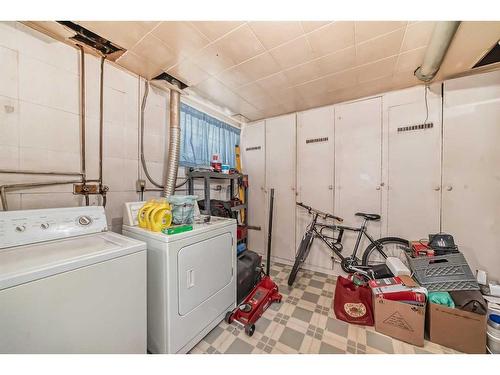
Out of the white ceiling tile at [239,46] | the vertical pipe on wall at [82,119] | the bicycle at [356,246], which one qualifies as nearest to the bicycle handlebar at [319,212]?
the bicycle at [356,246]

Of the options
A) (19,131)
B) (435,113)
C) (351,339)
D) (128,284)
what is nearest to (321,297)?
(351,339)

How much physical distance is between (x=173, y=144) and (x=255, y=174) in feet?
5.17

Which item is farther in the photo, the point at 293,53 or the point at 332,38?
the point at 293,53

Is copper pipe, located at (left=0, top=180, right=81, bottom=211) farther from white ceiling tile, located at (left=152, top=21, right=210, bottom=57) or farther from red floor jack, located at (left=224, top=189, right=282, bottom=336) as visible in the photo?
red floor jack, located at (left=224, top=189, right=282, bottom=336)

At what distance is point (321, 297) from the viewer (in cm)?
212

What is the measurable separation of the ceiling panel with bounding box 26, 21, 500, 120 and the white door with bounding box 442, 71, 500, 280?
0.28 m

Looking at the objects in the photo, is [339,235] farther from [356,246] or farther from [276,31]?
[276,31]

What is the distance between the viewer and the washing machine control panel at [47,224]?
3.39ft

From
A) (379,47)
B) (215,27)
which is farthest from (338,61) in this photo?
(215,27)

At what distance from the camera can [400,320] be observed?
4.98ft

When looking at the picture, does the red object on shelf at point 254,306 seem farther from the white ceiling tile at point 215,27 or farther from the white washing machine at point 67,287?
the white ceiling tile at point 215,27

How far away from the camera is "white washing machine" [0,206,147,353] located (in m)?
0.75

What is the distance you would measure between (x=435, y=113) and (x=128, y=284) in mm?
3287
